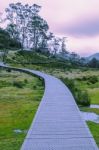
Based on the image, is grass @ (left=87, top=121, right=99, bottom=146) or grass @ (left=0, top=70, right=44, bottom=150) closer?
grass @ (left=0, top=70, right=44, bottom=150)

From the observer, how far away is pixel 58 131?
559 inches

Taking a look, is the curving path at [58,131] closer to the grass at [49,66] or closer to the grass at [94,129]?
the grass at [94,129]

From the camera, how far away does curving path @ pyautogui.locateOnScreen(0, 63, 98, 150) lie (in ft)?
39.8

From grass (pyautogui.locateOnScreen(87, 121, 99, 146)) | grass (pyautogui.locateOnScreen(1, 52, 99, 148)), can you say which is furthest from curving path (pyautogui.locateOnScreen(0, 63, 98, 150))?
grass (pyautogui.locateOnScreen(1, 52, 99, 148))

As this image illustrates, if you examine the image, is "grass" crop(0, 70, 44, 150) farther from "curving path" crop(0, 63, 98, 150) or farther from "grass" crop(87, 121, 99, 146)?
"grass" crop(87, 121, 99, 146)

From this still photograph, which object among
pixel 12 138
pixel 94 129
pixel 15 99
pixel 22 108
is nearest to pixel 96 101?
pixel 15 99

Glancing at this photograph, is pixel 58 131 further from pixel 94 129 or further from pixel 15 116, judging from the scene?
pixel 15 116

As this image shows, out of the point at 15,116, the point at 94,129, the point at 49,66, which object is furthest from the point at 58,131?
the point at 49,66

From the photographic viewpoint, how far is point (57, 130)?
14.4 meters

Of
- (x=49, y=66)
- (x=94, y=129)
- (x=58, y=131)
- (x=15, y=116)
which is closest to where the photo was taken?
(x=58, y=131)

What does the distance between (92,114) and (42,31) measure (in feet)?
368

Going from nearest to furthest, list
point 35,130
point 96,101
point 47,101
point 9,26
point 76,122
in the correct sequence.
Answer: point 35,130, point 76,122, point 47,101, point 96,101, point 9,26

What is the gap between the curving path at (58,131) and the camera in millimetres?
12133

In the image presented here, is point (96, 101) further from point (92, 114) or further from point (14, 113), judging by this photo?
point (14, 113)
